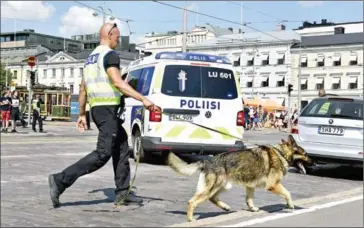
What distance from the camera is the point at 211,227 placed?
6.08 metres

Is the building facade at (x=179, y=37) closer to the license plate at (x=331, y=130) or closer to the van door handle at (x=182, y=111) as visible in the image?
the van door handle at (x=182, y=111)

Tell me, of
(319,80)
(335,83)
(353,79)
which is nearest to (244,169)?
(353,79)

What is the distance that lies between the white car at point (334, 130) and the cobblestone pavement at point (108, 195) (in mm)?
477

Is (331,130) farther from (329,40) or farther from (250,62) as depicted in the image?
(329,40)

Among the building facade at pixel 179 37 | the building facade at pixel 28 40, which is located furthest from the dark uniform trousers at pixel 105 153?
the building facade at pixel 28 40

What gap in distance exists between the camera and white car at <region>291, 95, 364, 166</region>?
11117 millimetres

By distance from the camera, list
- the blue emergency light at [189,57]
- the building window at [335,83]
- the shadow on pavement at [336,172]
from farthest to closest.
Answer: the building window at [335,83], the shadow on pavement at [336,172], the blue emergency light at [189,57]

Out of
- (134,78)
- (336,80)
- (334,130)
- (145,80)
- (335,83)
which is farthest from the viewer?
(336,80)

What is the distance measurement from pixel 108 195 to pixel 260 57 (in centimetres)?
2576

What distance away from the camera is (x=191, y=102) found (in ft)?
37.5

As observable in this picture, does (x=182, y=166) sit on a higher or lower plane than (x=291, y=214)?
higher

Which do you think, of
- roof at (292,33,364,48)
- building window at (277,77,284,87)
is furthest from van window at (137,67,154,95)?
roof at (292,33,364,48)

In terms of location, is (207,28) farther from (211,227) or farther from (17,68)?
(17,68)

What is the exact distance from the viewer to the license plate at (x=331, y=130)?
442 inches
